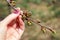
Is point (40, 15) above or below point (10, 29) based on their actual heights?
below

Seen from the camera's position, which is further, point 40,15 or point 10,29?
point 40,15

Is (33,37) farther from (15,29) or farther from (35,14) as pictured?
(15,29)

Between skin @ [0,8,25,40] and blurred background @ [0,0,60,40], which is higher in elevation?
skin @ [0,8,25,40]

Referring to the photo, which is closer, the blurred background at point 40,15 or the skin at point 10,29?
the skin at point 10,29

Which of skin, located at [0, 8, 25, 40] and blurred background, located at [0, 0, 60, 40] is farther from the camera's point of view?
blurred background, located at [0, 0, 60, 40]

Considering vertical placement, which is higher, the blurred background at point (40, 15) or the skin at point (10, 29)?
the skin at point (10, 29)

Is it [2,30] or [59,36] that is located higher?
[2,30]

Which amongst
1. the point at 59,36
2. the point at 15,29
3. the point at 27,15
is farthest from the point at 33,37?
the point at 27,15

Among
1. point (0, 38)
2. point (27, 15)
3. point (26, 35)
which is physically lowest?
point (26, 35)
